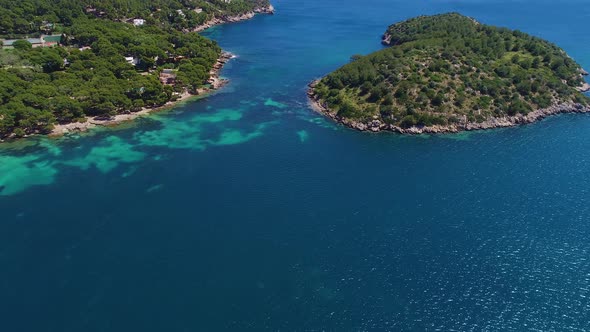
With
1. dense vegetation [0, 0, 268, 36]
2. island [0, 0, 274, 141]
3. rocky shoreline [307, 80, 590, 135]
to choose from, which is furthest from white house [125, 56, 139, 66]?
rocky shoreline [307, 80, 590, 135]

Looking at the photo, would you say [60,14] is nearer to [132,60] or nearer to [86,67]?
[132,60]

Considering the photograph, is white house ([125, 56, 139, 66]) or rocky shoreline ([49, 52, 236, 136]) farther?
white house ([125, 56, 139, 66])

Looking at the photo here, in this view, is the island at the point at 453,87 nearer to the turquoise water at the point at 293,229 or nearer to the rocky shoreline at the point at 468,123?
the rocky shoreline at the point at 468,123

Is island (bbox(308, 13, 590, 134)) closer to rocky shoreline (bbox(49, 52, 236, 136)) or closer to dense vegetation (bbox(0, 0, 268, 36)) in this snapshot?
rocky shoreline (bbox(49, 52, 236, 136))

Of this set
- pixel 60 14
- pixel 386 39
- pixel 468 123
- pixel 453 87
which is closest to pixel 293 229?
pixel 468 123

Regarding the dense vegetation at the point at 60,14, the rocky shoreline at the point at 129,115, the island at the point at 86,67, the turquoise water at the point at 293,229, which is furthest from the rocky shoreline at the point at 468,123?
the dense vegetation at the point at 60,14
